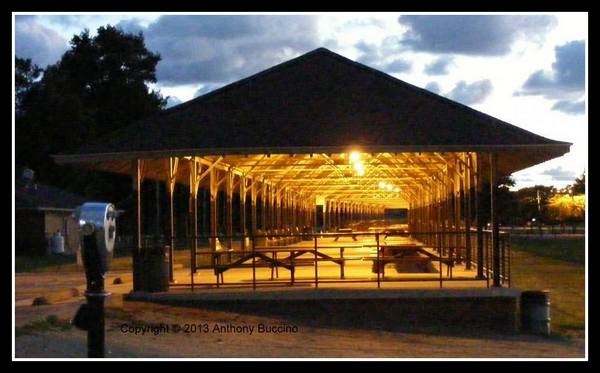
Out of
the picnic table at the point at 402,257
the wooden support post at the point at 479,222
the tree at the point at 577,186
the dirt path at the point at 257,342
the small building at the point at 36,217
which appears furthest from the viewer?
the tree at the point at 577,186

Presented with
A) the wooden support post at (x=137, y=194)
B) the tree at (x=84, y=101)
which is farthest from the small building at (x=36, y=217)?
the wooden support post at (x=137, y=194)

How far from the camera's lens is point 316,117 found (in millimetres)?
18906

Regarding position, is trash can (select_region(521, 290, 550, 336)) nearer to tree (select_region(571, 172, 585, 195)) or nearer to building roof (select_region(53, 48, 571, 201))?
building roof (select_region(53, 48, 571, 201))

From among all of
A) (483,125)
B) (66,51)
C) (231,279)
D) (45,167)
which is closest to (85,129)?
(45,167)

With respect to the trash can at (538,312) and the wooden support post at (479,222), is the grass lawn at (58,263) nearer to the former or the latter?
the wooden support post at (479,222)

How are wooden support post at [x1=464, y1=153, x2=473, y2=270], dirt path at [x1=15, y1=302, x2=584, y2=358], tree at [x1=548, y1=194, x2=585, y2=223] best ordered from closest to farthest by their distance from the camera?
dirt path at [x1=15, y1=302, x2=584, y2=358] → wooden support post at [x1=464, y1=153, x2=473, y2=270] → tree at [x1=548, y1=194, x2=585, y2=223]

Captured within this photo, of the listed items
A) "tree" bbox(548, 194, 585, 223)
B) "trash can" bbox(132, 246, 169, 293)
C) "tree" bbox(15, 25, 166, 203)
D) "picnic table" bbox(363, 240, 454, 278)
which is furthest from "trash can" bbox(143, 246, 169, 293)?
"tree" bbox(548, 194, 585, 223)

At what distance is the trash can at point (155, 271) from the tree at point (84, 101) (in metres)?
39.6

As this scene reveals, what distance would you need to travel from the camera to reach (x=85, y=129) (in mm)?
57219

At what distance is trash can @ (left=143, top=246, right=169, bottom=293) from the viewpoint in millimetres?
17547

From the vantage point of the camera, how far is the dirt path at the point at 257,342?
13.0 m

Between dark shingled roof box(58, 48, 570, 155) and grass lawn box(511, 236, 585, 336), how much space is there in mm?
3367

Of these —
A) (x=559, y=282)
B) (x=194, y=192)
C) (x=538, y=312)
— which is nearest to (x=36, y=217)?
(x=559, y=282)

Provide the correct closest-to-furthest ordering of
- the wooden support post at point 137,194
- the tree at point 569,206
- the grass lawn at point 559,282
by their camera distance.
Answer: the wooden support post at point 137,194, the grass lawn at point 559,282, the tree at point 569,206
